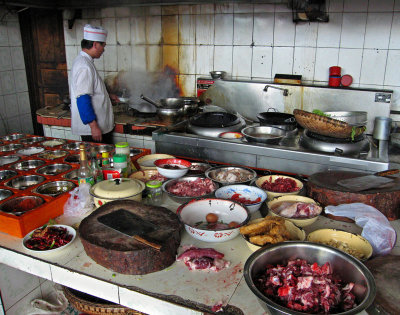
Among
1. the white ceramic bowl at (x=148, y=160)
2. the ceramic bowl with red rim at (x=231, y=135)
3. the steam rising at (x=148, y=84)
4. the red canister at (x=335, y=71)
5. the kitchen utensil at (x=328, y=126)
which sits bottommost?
the white ceramic bowl at (x=148, y=160)

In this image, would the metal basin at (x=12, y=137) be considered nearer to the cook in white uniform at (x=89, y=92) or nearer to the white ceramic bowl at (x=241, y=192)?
the cook in white uniform at (x=89, y=92)

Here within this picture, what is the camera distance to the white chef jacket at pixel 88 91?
3745 mm

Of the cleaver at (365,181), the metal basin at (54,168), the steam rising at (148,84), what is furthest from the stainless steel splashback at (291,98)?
the metal basin at (54,168)

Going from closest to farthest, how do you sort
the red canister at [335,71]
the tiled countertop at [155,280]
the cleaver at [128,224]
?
the tiled countertop at [155,280]
the cleaver at [128,224]
the red canister at [335,71]

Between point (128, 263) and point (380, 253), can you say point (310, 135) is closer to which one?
point (380, 253)

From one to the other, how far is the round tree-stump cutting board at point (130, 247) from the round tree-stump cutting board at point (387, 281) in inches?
37.1

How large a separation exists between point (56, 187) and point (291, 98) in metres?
2.89

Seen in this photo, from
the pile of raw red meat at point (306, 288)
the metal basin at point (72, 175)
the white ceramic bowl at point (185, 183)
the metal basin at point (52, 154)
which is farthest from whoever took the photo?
the metal basin at point (52, 154)

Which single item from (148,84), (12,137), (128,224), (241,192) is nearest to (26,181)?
(128,224)

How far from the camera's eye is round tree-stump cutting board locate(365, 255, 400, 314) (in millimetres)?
1421

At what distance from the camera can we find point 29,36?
582 cm

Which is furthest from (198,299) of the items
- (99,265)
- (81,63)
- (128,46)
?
(128,46)

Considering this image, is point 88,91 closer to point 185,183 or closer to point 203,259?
point 185,183

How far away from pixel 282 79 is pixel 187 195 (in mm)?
2570
